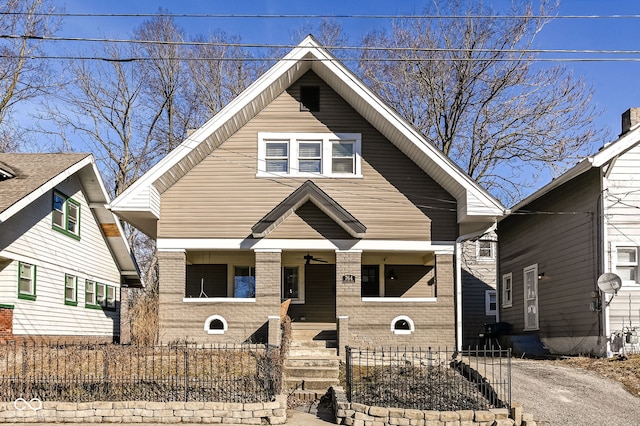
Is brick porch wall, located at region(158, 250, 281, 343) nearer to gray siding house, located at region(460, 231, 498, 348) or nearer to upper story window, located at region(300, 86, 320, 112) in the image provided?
upper story window, located at region(300, 86, 320, 112)

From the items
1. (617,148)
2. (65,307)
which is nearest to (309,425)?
(617,148)

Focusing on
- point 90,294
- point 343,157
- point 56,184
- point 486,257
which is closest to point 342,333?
point 343,157

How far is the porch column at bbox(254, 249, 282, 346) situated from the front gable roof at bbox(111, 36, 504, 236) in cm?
312

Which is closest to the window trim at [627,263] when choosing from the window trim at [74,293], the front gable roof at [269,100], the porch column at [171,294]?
the front gable roof at [269,100]

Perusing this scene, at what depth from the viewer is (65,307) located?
76.8ft

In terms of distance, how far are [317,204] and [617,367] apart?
8362 millimetres

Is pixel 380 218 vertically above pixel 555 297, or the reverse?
pixel 380 218

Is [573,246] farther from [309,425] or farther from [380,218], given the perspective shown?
[309,425]

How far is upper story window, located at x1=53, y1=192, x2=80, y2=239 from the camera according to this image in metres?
22.7

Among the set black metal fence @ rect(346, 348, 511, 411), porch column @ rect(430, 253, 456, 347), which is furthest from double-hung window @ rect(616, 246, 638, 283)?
black metal fence @ rect(346, 348, 511, 411)

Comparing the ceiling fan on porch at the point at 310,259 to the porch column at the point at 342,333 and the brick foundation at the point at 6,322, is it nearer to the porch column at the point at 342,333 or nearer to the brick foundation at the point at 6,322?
the porch column at the point at 342,333

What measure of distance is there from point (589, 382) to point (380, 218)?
709cm

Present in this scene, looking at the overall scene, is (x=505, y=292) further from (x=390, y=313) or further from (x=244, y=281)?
(x=244, y=281)

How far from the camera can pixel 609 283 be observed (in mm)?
17969
